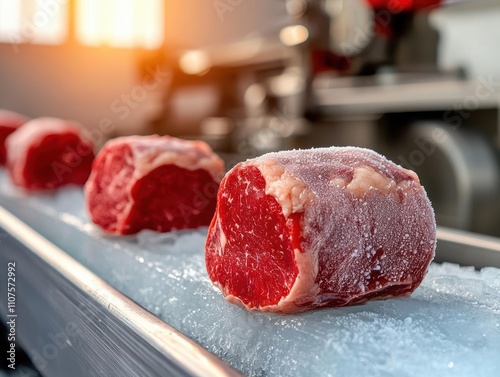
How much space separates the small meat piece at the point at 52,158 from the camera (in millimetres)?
1854

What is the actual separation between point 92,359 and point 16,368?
76 centimetres

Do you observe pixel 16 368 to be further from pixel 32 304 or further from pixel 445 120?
pixel 445 120

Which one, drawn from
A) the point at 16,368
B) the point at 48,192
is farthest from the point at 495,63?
the point at 16,368

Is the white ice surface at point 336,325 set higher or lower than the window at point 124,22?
lower

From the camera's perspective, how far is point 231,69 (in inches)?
228

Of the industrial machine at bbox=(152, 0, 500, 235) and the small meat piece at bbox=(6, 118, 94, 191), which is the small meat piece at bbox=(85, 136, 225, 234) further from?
the industrial machine at bbox=(152, 0, 500, 235)
